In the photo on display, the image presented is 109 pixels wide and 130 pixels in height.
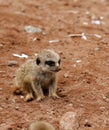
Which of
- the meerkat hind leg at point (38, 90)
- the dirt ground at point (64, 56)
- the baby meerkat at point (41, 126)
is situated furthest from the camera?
the meerkat hind leg at point (38, 90)

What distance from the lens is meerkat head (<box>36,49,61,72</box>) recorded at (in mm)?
4992

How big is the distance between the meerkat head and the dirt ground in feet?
1.23

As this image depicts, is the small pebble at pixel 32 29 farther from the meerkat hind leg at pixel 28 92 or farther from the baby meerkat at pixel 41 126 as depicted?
the baby meerkat at pixel 41 126

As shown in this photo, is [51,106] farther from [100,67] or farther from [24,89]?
[100,67]

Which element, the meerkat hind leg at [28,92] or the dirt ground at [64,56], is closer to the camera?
the dirt ground at [64,56]

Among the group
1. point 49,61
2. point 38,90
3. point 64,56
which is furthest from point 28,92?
point 64,56

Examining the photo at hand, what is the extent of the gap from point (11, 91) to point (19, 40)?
6.57 ft

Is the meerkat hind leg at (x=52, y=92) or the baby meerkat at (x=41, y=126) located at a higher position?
the meerkat hind leg at (x=52, y=92)

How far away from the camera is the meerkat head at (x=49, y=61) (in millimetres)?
4992

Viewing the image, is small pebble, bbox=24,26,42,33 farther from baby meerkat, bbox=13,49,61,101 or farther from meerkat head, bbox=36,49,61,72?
meerkat head, bbox=36,49,61,72

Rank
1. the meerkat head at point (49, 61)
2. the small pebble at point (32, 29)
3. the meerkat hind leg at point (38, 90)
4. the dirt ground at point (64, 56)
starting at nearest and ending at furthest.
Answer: the dirt ground at point (64, 56) → the meerkat head at point (49, 61) → the meerkat hind leg at point (38, 90) → the small pebble at point (32, 29)

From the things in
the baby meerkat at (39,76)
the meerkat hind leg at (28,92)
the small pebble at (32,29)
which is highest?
the small pebble at (32,29)

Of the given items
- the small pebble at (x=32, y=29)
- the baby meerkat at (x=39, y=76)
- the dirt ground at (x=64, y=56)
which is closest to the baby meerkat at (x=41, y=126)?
the dirt ground at (x=64, y=56)

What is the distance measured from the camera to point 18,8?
873cm
